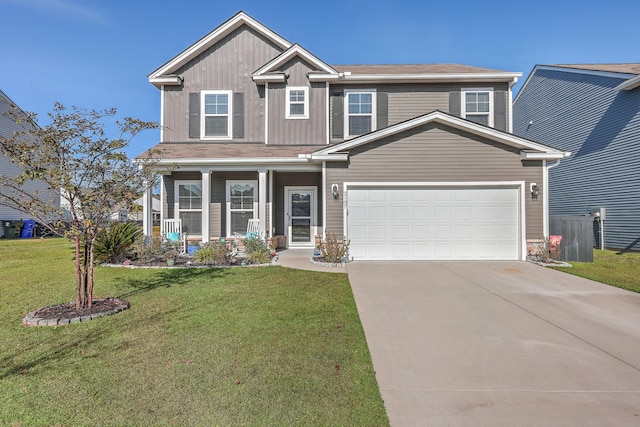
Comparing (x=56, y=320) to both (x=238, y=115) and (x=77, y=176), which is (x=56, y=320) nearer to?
(x=77, y=176)

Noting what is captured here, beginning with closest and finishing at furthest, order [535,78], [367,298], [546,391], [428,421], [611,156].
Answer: [428,421]
[546,391]
[367,298]
[611,156]
[535,78]

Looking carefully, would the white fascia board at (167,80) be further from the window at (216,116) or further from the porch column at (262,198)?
the porch column at (262,198)

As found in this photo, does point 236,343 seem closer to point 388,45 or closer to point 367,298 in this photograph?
point 367,298

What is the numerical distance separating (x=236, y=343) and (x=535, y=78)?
2061 cm

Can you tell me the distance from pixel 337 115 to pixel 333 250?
548 cm

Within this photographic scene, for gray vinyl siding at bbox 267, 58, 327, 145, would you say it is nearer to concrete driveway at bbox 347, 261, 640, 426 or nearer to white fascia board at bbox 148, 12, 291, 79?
white fascia board at bbox 148, 12, 291, 79

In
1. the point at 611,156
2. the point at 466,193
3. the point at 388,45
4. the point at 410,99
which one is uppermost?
the point at 388,45

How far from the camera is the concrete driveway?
2.85m

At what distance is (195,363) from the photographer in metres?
3.50

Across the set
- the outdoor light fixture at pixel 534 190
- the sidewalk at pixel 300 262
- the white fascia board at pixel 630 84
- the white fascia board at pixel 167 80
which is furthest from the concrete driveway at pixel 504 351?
the white fascia board at pixel 167 80

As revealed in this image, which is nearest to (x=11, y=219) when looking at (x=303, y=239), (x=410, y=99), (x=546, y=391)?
(x=303, y=239)

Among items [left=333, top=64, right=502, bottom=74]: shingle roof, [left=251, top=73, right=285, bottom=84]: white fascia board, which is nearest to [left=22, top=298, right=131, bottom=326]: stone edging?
[left=251, top=73, right=285, bottom=84]: white fascia board

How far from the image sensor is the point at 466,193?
33.5ft

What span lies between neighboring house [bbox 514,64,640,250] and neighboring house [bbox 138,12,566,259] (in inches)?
191
